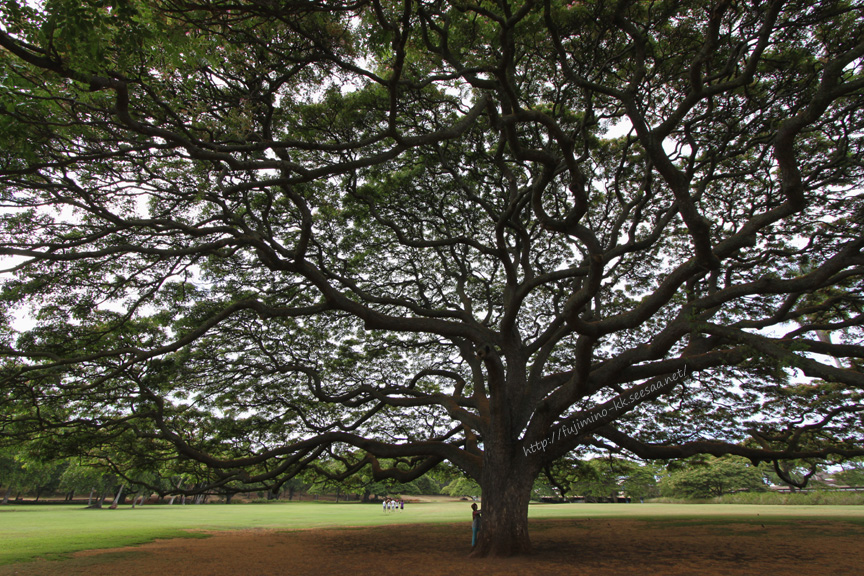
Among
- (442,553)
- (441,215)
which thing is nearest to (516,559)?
(442,553)

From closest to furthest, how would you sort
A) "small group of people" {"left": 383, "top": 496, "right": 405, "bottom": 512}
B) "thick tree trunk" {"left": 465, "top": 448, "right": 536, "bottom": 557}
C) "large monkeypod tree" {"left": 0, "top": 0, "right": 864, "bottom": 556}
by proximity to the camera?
1. "large monkeypod tree" {"left": 0, "top": 0, "right": 864, "bottom": 556}
2. "thick tree trunk" {"left": 465, "top": 448, "right": 536, "bottom": 557}
3. "small group of people" {"left": 383, "top": 496, "right": 405, "bottom": 512}

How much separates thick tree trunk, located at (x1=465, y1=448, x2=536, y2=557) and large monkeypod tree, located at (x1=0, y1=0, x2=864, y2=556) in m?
0.04

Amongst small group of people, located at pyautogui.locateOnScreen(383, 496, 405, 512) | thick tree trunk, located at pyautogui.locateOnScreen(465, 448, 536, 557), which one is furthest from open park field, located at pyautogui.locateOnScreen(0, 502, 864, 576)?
small group of people, located at pyautogui.locateOnScreen(383, 496, 405, 512)

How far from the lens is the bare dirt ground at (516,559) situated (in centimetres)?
699

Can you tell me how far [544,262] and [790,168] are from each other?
7.67m

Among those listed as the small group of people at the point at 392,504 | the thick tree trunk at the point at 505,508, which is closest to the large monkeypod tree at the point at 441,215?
the thick tree trunk at the point at 505,508

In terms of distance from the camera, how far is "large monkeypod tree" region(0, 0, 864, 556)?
16.4 ft

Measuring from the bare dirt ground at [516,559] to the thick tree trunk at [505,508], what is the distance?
13.2 inches

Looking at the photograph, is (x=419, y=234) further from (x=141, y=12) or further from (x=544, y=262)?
(x=141, y=12)

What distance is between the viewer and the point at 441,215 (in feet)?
35.3

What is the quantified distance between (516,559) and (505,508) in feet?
2.83

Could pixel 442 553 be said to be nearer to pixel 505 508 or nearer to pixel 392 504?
pixel 505 508

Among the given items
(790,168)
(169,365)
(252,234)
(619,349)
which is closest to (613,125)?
(790,168)

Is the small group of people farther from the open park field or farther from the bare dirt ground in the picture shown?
the bare dirt ground
